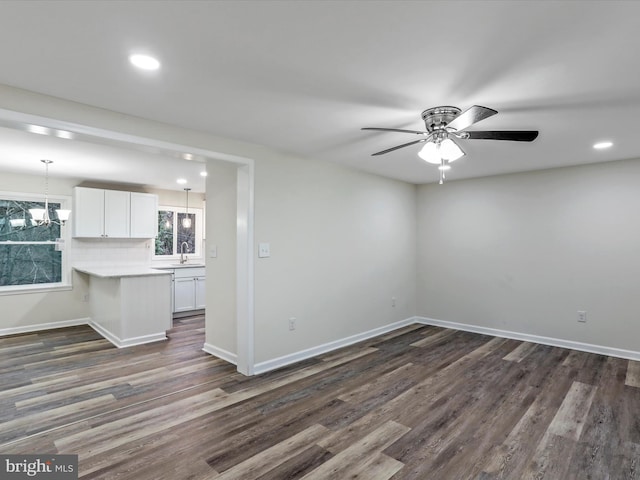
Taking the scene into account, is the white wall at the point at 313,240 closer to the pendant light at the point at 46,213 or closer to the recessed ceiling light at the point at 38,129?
the recessed ceiling light at the point at 38,129

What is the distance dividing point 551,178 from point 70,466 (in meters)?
5.55

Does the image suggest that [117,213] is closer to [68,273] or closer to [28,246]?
[68,273]

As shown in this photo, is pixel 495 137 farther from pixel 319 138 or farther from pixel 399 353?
pixel 399 353

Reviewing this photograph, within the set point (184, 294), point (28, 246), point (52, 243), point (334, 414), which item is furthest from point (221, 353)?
point (28, 246)

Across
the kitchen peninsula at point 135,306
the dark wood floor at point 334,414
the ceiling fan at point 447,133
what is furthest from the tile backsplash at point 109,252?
the ceiling fan at point 447,133

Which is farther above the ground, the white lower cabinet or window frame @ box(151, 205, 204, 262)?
window frame @ box(151, 205, 204, 262)

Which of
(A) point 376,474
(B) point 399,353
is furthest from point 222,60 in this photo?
(B) point 399,353

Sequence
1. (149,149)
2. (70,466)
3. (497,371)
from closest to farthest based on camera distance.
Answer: (70,466) → (149,149) → (497,371)

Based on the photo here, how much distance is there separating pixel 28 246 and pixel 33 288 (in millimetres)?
669

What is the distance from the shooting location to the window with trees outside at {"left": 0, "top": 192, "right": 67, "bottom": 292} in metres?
5.30

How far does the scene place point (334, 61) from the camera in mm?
1921

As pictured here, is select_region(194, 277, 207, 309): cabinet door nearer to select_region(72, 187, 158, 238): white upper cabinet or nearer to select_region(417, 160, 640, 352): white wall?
select_region(72, 187, 158, 238): white upper cabinet

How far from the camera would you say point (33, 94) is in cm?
234

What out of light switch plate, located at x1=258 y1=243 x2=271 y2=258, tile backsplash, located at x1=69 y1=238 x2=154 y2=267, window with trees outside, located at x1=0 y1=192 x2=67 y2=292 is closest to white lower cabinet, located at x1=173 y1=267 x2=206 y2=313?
tile backsplash, located at x1=69 y1=238 x2=154 y2=267
